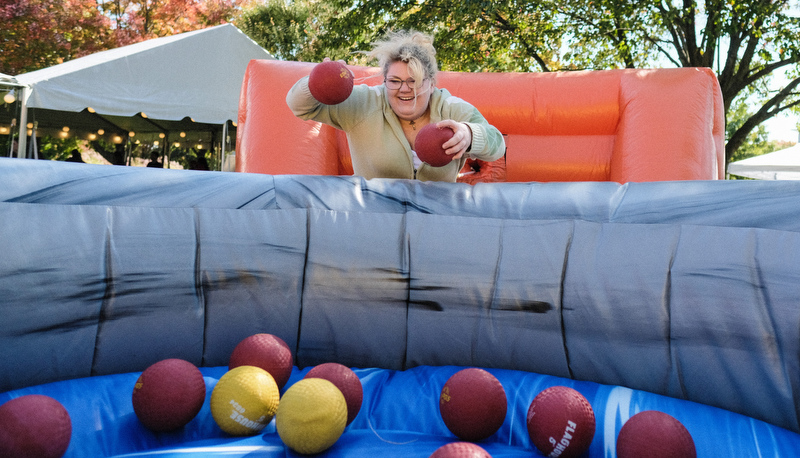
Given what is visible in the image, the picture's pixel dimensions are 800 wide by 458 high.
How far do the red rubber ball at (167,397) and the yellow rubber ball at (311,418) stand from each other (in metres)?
0.18

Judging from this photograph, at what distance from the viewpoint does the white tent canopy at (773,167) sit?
22.8 feet

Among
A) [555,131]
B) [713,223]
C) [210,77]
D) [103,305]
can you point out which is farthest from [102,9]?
[713,223]

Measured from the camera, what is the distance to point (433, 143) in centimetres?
140

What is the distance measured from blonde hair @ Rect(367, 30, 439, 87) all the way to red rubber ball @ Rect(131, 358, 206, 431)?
1152 millimetres

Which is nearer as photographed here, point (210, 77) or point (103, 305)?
point (103, 305)

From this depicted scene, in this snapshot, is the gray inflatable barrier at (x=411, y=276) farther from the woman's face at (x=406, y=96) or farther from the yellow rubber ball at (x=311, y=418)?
the woman's face at (x=406, y=96)

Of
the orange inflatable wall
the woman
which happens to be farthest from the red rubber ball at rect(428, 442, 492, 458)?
the orange inflatable wall

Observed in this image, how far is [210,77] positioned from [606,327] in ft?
20.3

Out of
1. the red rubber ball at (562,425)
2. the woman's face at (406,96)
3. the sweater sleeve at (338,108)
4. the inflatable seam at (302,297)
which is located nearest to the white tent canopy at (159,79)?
the sweater sleeve at (338,108)

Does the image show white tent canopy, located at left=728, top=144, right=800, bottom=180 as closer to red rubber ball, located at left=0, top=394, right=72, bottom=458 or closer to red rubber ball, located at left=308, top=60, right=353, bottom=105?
red rubber ball, located at left=308, top=60, right=353, bottom=105

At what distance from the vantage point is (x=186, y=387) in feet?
3.04

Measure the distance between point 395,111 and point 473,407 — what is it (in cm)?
114

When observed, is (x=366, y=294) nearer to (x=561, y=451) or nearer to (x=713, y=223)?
(x=561, y=451)

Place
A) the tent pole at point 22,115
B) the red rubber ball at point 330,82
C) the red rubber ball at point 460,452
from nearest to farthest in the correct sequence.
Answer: the red rubber ball at point 460,452
the red rubber ball at point 330,82
the tent pole at point 22,115
